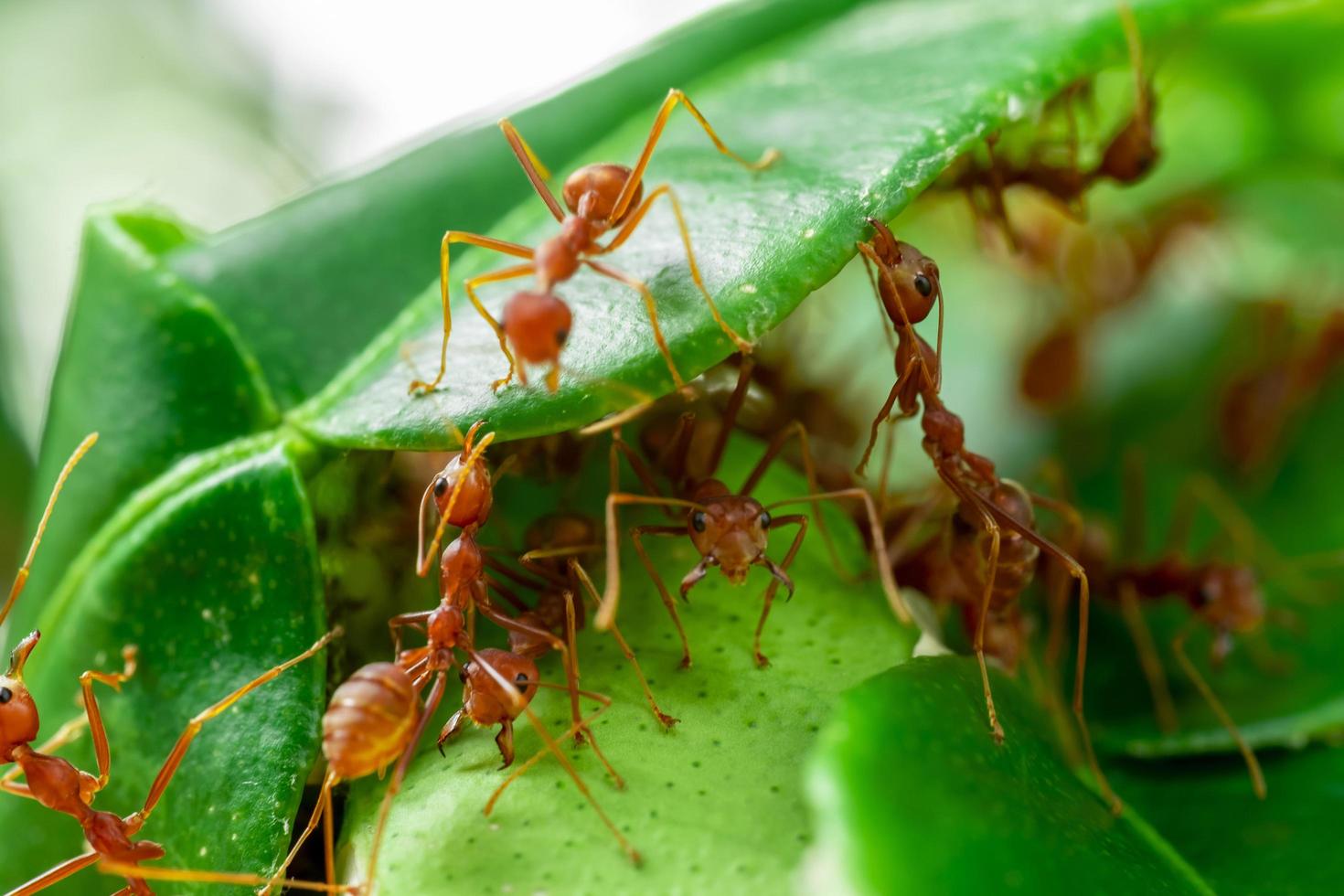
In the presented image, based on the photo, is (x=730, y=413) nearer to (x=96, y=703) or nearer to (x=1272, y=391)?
(x=96, y=703)

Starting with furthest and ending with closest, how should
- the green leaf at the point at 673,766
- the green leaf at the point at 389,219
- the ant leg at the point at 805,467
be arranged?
1. the green leaf at the point at 389,219
2. the ant leg at the point at 805,467
3. the green leaf at the point at 673,766

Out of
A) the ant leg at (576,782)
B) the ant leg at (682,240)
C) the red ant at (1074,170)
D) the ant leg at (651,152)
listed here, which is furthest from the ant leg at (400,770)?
the red ant at (1074,170)

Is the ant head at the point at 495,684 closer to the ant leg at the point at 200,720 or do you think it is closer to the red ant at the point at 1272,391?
the ant leg at the point at 200,720

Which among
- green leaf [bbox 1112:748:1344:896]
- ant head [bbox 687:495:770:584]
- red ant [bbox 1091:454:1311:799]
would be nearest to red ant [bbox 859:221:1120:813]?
green leaf [bbox 1112:748:1344:896]

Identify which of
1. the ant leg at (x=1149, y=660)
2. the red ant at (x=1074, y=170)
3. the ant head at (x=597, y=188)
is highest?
the ant head at (x=597, y=188)

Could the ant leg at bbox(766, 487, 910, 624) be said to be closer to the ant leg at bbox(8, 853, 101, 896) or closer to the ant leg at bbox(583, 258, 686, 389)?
the ant leg at bbox(583, 258, 686, 389)

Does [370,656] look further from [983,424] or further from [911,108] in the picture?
[983,424]

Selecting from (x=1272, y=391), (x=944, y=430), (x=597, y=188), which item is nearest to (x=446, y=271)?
(x=597, y=188)
